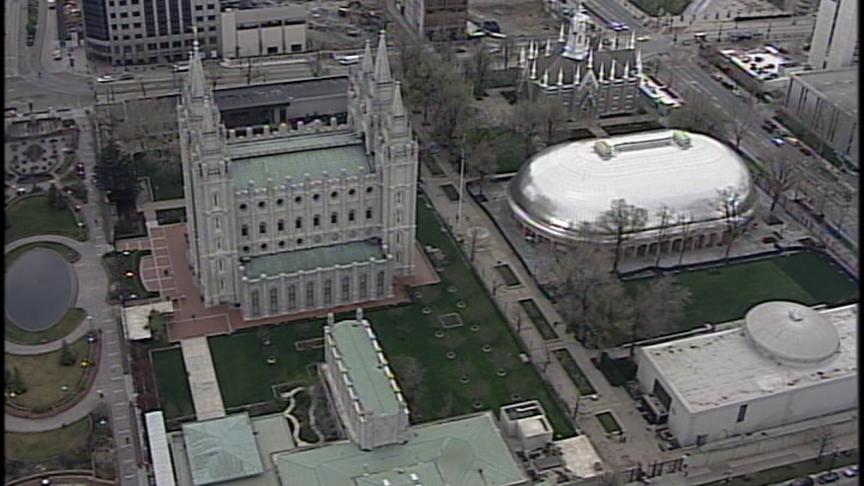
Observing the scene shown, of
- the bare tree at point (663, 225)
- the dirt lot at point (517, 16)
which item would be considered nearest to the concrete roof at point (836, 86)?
the bare tree at point (663, 225)

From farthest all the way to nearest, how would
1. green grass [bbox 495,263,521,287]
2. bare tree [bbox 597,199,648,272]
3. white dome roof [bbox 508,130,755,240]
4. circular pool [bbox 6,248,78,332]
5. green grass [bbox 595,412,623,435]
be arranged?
white dome roof [bbox 508,130,755,240] < bare tree [bbox 597,199,648,272] < green grass [bbox 495,263,521,287] < circular pool [bbox 6,248,78,332] < green grass [bbox 595,412,623,435]

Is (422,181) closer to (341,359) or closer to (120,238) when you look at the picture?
(120,238)

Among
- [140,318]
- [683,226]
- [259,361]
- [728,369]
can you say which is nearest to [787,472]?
[728,369]

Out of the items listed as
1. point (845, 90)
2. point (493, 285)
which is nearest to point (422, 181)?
point (493, 285)

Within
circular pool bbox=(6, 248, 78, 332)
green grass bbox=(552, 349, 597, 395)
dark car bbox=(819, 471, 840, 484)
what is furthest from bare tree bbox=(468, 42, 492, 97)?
dark car bbox=(819, 471, 840, 484)

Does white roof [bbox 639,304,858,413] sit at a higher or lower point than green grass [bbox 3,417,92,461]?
higher

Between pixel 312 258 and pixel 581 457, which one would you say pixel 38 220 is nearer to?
pixel 312 258

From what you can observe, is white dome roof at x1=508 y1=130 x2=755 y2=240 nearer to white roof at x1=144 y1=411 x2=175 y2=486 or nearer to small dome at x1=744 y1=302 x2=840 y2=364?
small dome at x1=744 y1=302 x2=840 y2=364
